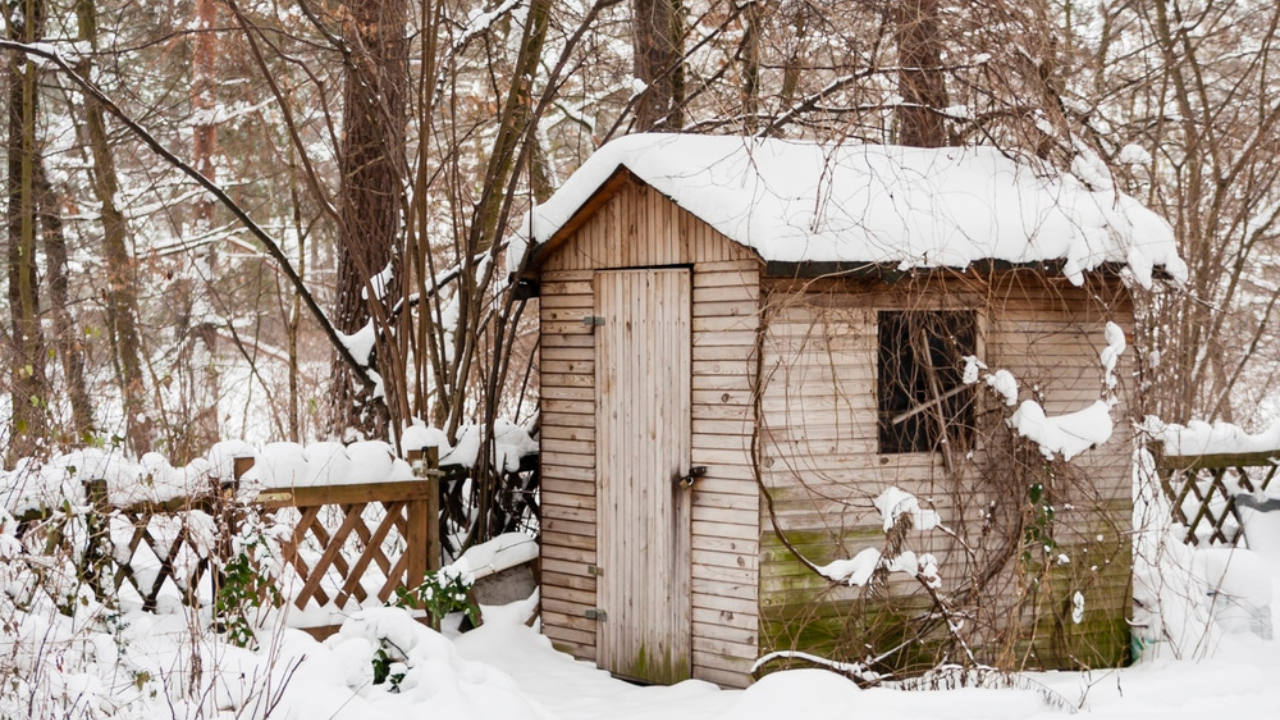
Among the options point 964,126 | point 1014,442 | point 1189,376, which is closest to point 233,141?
point 964,126

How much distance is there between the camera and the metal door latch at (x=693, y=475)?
6559 millimetres

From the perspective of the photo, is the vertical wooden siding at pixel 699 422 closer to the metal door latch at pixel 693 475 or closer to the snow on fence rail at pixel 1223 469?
the metal door latch at pixel 693 475

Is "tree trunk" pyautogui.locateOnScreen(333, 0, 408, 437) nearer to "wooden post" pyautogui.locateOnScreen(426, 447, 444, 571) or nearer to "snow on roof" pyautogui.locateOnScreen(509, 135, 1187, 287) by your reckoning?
"wooden post" pyautogui.locateOnScreen(426, 447, 444, 571)

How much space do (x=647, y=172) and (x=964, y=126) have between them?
2.83 m

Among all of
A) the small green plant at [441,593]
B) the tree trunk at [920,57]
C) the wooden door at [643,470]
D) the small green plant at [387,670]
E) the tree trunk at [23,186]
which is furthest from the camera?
the tree trunk at [23,186]

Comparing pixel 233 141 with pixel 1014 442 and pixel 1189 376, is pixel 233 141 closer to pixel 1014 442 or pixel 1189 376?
pixel 1014 442

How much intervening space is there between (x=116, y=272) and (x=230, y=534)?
21.8 feet

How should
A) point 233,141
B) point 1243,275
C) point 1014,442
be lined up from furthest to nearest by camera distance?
point 1243,275
point 233,141
point 1014,442

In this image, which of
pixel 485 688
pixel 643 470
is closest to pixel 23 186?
pixel 643 470

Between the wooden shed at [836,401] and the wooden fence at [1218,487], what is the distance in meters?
3.24

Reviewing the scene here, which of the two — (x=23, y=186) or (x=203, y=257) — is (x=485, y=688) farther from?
(x=203, y=257)

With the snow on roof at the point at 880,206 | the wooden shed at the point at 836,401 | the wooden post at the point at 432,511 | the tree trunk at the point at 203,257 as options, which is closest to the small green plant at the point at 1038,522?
the wooden shed at the point at 836,401

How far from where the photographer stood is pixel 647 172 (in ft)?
21.7

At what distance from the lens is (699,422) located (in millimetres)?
6582
